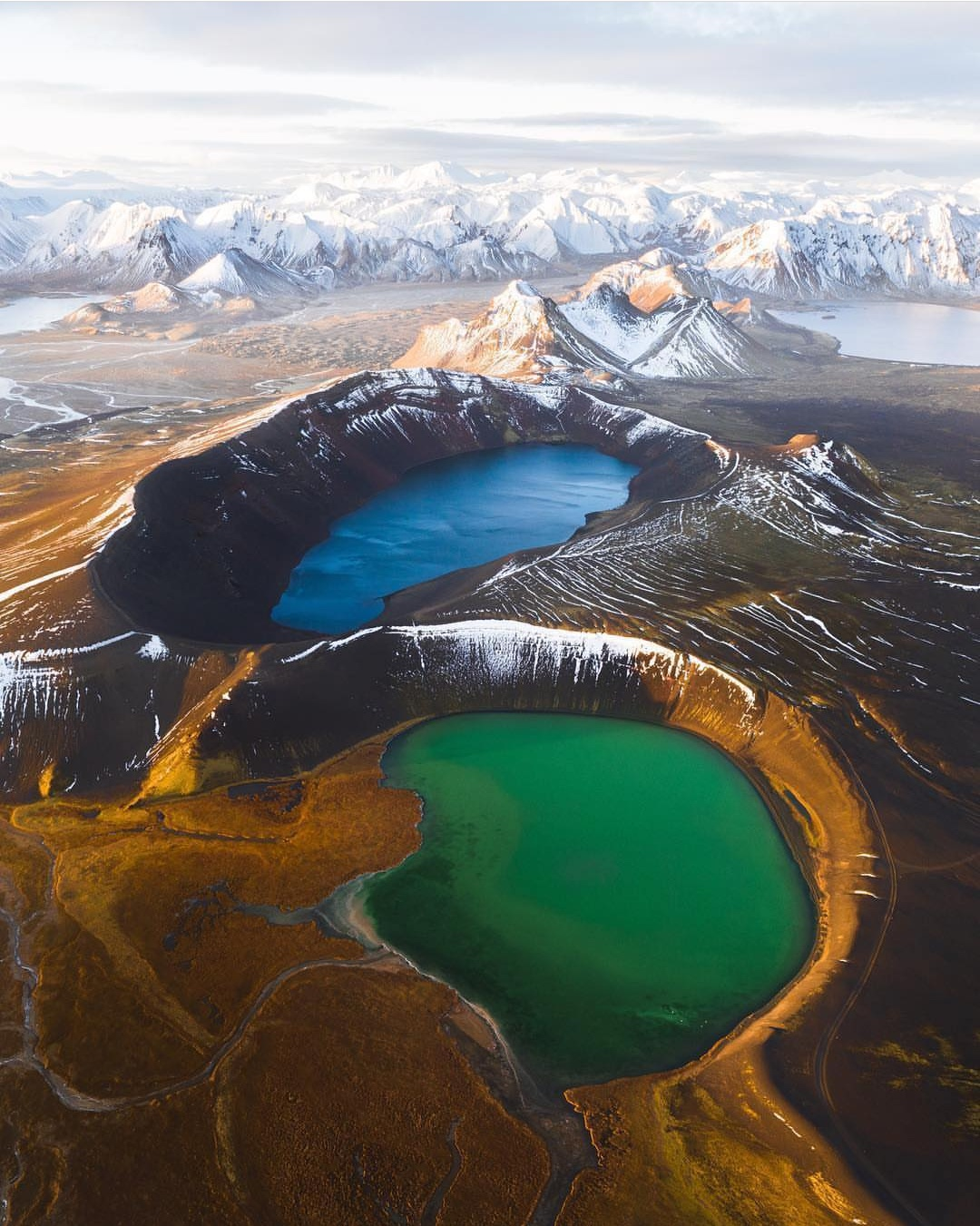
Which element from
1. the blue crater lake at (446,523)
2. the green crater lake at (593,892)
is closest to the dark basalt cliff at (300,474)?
the blue crater lake at (446,523)

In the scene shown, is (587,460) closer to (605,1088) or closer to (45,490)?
(45,490)

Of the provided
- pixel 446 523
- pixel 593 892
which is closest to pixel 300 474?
pixel 446 523

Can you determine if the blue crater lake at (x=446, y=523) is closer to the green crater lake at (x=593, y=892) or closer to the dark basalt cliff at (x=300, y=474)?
the dark basalt cliff at (x=300, y=474)

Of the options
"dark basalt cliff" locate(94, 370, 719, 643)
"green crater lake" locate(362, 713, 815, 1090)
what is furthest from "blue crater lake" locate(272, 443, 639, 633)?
"green crater lake" locate(362, 713, 815, 1090)

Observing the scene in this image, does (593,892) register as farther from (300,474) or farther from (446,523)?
(300,474)

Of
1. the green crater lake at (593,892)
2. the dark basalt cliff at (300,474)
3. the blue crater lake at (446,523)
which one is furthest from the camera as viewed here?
the blue crater lake at (446,523)

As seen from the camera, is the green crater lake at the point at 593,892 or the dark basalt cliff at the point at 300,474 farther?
the dark basalt cliff at the point at 300,474
